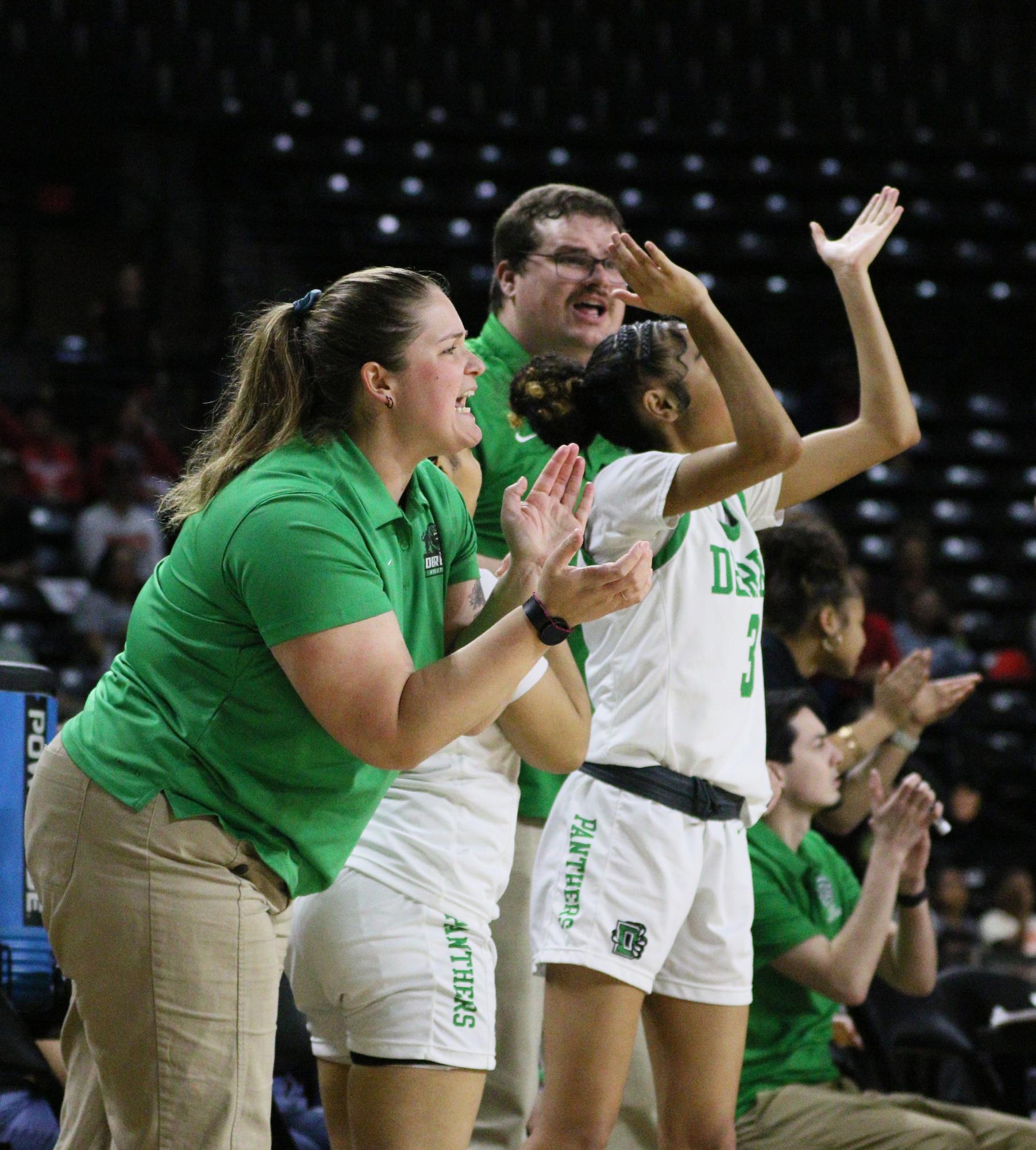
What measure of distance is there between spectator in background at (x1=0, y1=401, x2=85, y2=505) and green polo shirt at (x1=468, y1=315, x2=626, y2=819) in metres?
6.53

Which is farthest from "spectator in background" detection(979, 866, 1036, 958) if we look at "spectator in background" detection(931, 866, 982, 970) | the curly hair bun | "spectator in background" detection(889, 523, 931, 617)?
the curly hair bun

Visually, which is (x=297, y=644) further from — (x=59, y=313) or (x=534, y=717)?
(x=59, y=313)

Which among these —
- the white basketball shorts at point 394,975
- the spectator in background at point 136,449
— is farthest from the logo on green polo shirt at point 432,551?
the spectator in background at point 136,449

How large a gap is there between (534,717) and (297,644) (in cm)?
49

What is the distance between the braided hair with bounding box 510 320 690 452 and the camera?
2.84 metres

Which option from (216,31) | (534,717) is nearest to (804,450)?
(534,717)

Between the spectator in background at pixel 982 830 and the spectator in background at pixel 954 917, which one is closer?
the spectator in background at pixel 954 917

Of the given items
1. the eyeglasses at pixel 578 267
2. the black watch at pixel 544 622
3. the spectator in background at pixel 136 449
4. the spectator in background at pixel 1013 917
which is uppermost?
the eyeglasses at pixel 578 267

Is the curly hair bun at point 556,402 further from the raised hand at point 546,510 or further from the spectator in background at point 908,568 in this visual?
the spectator in background at point 908,568

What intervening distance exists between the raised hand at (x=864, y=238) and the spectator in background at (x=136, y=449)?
20.9 feet

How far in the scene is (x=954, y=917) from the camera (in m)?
7.38

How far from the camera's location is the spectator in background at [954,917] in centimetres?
644

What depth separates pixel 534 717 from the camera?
7.61 feet

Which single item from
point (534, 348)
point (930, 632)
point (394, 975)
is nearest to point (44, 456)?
point (930, 632)
